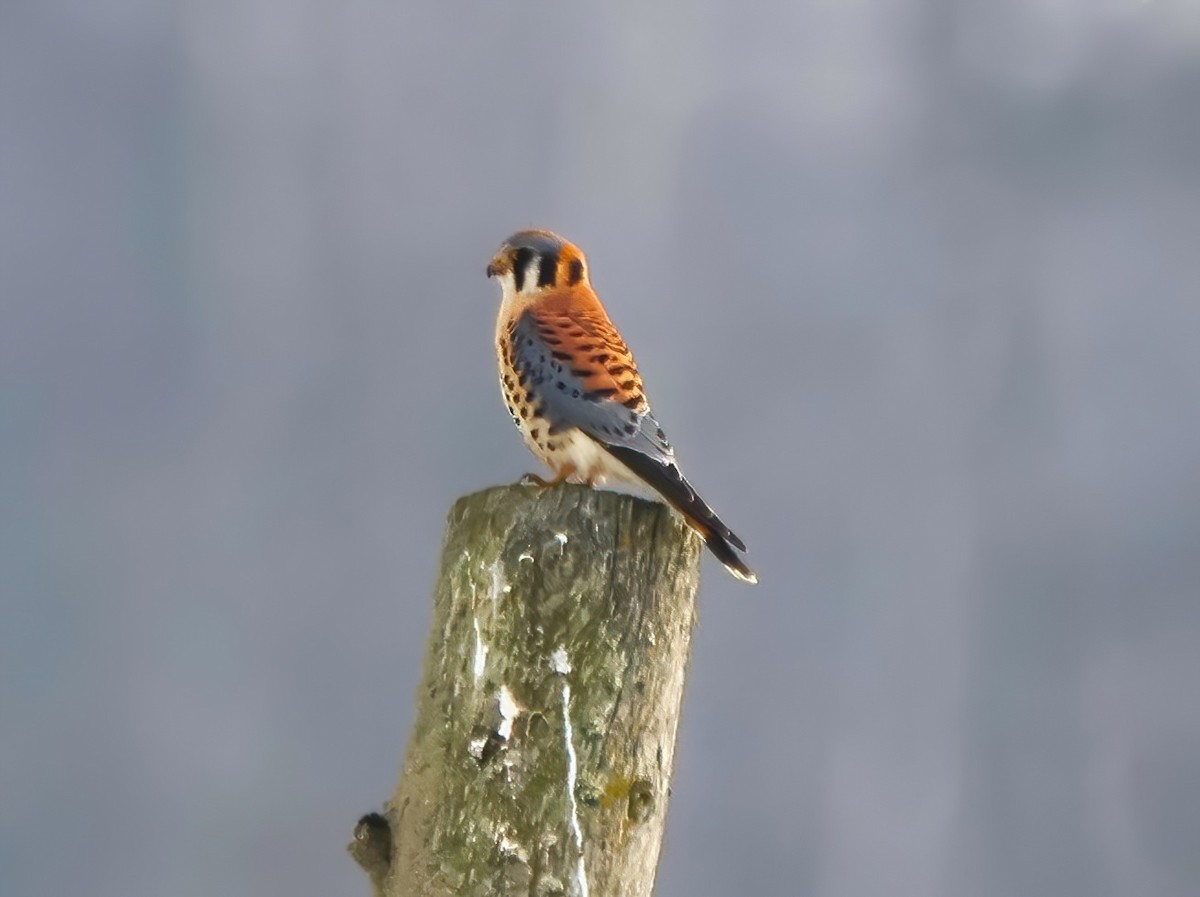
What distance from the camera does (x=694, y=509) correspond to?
3.73 meters

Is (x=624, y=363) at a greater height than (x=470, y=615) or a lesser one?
greater

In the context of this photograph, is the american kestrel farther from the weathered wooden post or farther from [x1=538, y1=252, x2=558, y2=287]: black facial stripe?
the weathered wooden post

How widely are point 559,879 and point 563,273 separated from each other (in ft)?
9.48

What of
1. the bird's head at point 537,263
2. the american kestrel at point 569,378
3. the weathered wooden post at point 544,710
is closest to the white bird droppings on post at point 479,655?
the weathered wooden post at point 544,710

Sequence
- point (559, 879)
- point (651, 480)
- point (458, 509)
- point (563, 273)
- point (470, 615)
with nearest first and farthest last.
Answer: point (559, 879) → point (470, 615) → point (458, 509) → point (651, 480) → point (563, 273)

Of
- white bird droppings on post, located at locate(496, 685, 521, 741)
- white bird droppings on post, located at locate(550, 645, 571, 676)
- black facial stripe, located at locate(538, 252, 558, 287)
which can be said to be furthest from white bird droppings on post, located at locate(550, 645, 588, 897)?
black facial stripe, located at locate(538, 252, 558, 287)

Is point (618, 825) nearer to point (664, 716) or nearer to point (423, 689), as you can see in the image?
point (664, 716)

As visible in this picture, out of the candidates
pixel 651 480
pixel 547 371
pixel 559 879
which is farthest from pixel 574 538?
pixel 547 371

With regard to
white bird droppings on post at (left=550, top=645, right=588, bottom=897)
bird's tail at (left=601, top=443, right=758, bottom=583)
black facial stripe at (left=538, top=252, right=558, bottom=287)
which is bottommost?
white bird droppings on post at (left=550, top=645, right=588, bottom=897)

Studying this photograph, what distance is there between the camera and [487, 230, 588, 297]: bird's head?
16.8 ft

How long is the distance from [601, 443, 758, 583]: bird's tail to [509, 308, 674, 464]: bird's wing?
61 millimetres

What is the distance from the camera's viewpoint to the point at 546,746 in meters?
2.80

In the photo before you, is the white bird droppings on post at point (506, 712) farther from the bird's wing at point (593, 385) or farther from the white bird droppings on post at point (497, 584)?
the bird's wing at point (593, 385)

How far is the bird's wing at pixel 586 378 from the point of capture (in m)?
4.43
